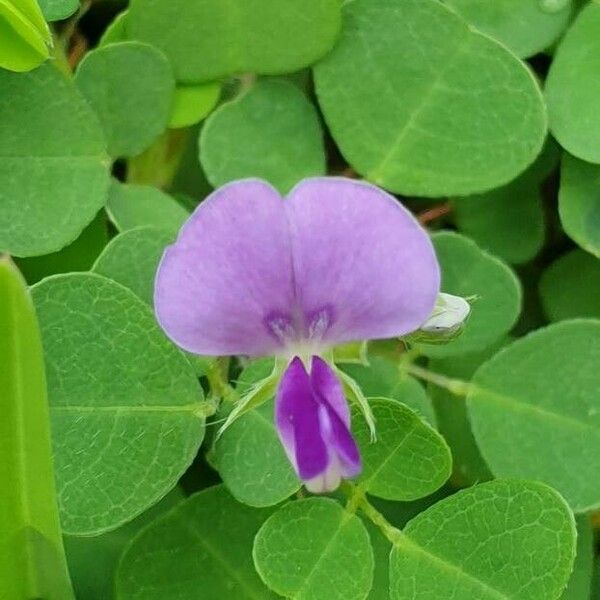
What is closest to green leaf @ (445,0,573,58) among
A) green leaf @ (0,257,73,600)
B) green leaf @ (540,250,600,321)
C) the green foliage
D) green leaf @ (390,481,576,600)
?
the green foliage

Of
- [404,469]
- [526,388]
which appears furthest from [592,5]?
[404,469]

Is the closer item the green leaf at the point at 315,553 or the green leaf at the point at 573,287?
the green leaf at the point at 315,553

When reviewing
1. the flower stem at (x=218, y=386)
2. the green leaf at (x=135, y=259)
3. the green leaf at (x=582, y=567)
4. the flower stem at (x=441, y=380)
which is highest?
the green leaf at (x=135, y=259)

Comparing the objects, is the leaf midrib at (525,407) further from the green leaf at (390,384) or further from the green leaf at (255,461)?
the green leaf at (255,461)

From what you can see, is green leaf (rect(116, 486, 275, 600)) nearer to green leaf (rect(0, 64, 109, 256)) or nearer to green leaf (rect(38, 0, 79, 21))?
green leaf (rect(0, 64, 109, 256))

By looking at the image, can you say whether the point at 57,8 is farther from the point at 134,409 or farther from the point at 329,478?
the point at 329,478

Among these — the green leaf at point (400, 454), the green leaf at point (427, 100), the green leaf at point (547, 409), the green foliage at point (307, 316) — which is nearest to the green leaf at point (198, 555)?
the green foliage at point (307, 316)

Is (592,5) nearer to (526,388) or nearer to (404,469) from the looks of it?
(526,388)
